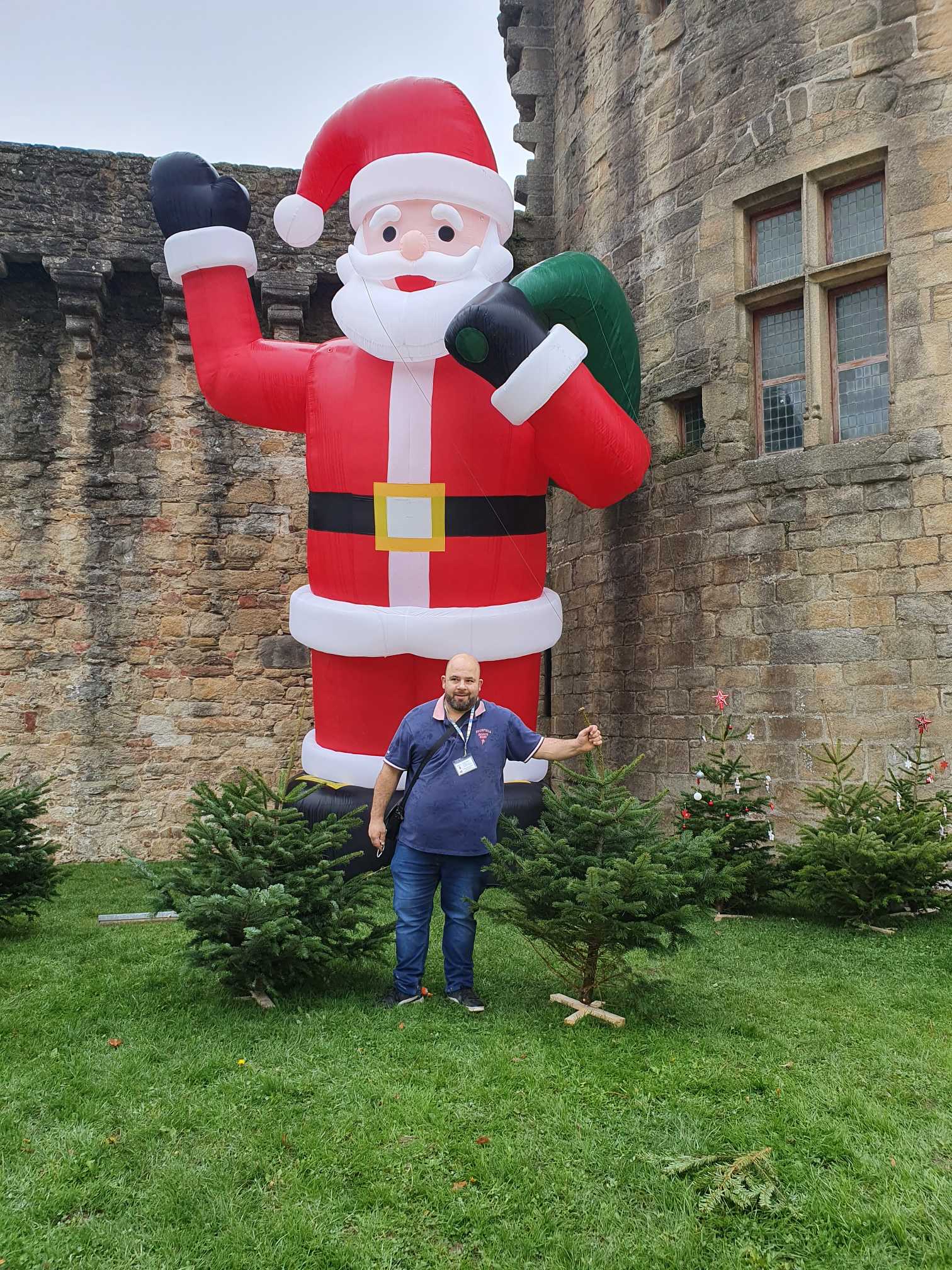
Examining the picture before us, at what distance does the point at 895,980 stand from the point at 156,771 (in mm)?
5533

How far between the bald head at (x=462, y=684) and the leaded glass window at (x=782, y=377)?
10.8 feet

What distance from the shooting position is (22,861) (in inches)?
198

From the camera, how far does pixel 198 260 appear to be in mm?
5430

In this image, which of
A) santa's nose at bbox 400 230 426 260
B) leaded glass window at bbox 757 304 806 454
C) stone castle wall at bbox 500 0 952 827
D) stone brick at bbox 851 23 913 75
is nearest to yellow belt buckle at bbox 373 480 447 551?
santa's nose at bbox 400 230 426 260

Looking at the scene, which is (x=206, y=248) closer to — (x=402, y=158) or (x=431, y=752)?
(x=402, y=158)

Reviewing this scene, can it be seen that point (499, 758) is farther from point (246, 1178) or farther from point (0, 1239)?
point (0, 1239)

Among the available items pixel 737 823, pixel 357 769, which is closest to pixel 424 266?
pixel 357 769

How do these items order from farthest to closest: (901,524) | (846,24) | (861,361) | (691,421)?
(691,421) < (861,361) < (846,24) < (901,524)

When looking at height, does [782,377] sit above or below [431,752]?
above

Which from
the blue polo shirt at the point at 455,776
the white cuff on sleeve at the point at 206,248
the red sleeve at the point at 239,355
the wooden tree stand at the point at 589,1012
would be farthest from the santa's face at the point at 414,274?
the wooden tree stand at the point at 589,1012

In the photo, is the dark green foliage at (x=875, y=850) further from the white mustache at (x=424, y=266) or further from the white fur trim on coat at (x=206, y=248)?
the white fur trim on coat at (x=206, y=248)

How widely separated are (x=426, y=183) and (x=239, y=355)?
1353 mm

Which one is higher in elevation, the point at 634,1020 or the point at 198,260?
the point at 198,260

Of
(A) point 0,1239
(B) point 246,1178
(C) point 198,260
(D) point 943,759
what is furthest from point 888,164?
(A) point 0,1239
